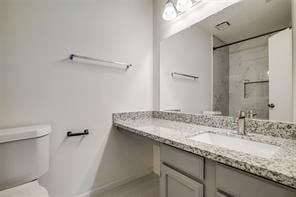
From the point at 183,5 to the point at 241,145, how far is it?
1.35 metres

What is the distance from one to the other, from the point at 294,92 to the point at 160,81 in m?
1.21

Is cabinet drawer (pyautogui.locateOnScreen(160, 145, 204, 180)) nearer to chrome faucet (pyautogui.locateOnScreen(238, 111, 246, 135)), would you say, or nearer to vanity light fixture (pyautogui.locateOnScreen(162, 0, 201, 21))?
chrome faucet (pyautogui.locateOnScreen(238, 111, 246, 135))

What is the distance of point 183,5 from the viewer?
1583mm

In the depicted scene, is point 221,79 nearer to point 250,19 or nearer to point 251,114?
point 251,114

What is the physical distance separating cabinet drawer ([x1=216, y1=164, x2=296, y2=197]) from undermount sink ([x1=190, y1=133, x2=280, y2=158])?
262mm

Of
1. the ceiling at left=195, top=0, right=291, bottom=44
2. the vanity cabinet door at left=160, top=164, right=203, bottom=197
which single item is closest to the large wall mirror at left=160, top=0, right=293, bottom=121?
the ceiling at left=195, top=0, right=291, bottom=44

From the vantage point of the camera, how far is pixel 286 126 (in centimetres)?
102

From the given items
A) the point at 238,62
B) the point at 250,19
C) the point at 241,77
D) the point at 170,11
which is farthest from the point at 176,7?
the point at 241,77

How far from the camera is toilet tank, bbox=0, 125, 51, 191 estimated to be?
104cm

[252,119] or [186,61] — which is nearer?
[252,119]

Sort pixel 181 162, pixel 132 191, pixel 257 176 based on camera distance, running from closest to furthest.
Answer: pixel 257 176
pixel 181 162
pixel 132 191

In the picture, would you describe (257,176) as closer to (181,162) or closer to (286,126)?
(181,162)

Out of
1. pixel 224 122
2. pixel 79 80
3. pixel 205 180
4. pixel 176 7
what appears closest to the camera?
pixel 205 180

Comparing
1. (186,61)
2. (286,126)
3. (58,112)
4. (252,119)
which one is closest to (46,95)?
(58,112)
